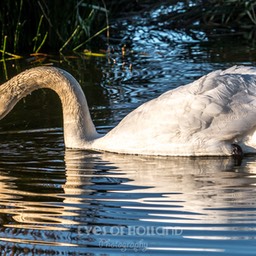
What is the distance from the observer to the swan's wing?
7910mm

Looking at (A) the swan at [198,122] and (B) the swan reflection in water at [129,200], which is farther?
(A) the swan at [198,122]

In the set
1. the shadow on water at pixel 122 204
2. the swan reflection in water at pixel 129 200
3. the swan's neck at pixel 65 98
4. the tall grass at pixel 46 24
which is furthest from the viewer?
the tall grass at pixel 46 24

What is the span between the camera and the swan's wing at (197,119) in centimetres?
791

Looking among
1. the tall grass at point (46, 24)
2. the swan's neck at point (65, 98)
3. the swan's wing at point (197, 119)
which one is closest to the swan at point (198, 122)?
the swan's wing at point (197, 119)

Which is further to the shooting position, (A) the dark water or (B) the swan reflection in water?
(B) the swan reflection in water

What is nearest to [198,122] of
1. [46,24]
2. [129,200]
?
[129,200]

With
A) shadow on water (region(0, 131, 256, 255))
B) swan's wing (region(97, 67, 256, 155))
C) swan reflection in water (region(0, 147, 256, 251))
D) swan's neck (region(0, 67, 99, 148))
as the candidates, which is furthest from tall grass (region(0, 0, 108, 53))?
swan reflection in water (region(0, 147, 256, 251))

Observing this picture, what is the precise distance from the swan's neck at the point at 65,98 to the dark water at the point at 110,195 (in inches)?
7.4

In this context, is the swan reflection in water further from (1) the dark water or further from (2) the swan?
(2) the swan

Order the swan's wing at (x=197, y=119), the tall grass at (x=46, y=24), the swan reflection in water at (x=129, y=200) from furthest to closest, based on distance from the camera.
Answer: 1. the tall grass at (x=46, y=24)
2. the swan's wing at (x=197, y=119)
3. the swan reflection in water at (x=129, y=200)

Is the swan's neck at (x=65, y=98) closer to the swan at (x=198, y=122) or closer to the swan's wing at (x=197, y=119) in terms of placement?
the swan at (x=198, y=122)

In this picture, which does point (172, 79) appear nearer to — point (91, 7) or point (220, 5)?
point (91, 7)

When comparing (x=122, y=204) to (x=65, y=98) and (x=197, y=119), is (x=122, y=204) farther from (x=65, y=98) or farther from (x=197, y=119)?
(x=65, y=98)

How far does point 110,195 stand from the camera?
6859 millimetres
